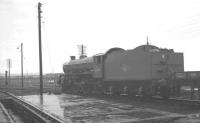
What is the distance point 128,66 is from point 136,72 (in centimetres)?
97

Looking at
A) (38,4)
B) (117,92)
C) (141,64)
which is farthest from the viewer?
(38,4)

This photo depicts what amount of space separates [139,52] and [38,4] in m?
14.4

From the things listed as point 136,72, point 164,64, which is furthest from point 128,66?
point 164,64

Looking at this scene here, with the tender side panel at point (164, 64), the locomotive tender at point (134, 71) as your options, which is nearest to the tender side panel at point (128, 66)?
the locomotive tender at point (134, 71)

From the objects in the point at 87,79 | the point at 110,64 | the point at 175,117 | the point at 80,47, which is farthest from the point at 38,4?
the point at 80,47

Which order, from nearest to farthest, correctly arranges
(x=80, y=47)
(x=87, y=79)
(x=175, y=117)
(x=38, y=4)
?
(x=175, y=117) < (x=87, y=79) < (x=38, y=4) < (x=80, y=47)

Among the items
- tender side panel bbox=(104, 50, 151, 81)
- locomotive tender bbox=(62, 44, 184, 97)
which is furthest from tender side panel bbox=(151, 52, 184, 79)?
tender side panel bbox=(104, 50, 151, 81)

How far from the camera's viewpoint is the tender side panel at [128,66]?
19.0m

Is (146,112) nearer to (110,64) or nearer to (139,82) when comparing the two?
(139,82)

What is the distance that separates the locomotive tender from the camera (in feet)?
60.4

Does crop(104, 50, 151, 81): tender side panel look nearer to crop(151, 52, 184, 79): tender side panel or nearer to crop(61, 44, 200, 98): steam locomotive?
crop(61, 44, 200, 98): steam locomotive

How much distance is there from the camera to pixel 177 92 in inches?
680

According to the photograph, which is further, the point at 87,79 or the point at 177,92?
the point at 87,79

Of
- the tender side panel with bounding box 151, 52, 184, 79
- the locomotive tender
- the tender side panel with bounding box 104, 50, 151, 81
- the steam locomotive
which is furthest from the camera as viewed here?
the tender side panel with bounding box 104, 50, 151, 81
